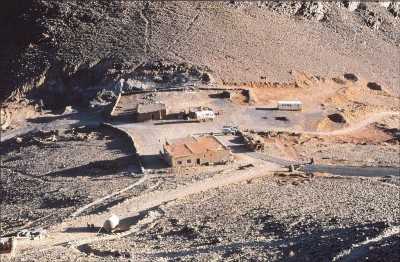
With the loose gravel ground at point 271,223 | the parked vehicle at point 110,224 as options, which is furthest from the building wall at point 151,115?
the parked vehicle at point 110,224

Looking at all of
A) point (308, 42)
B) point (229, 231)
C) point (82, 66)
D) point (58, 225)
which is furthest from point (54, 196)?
point (308, 42)

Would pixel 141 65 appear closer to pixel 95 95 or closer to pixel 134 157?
pixel 95 95

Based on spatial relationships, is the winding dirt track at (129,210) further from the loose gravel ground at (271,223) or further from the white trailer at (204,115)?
the white trailer at (204,115)

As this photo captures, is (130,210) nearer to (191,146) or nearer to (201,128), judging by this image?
(191,146)

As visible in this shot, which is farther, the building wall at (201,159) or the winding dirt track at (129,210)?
the building wall at (201,159)

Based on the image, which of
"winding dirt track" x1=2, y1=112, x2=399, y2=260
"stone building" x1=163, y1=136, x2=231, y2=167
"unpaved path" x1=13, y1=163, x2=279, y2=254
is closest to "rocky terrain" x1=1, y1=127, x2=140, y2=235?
"winding dirt track" x1=2, y1=112, x2=399, y2=260

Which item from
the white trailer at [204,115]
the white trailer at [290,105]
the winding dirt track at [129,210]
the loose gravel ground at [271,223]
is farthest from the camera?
the white trailer at [290,105]
